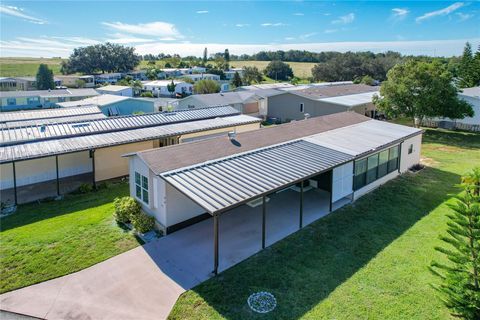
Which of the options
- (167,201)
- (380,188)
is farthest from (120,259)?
(380,188)

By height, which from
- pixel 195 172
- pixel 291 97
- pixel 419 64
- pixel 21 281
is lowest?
pixel 21 281

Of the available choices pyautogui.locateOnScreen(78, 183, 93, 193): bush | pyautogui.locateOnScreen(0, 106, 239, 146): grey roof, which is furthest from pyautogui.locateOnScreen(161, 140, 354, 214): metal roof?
pyautogui.locateOnScreen(0, 106, 239, 146): grey roof

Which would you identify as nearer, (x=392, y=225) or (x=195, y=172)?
(x=195, y=172)

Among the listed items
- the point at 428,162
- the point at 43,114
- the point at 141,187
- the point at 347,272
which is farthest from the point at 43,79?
the point at 347,272

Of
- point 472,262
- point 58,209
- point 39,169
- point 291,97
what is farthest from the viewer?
point 291,97

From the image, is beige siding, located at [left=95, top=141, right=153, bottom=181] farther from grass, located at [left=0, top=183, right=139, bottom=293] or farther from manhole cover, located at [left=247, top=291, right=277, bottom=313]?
manhole cover, located at [left=247, top=291, right=277, bottom=313]

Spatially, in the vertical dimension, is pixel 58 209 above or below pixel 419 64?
below

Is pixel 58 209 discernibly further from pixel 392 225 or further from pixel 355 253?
pixel 392 225

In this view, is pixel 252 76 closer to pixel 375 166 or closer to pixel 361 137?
pixel 361 137

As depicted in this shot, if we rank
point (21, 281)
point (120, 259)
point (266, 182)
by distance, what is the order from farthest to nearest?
point (266, 182) → point (120, 259) → point (21, 281)
